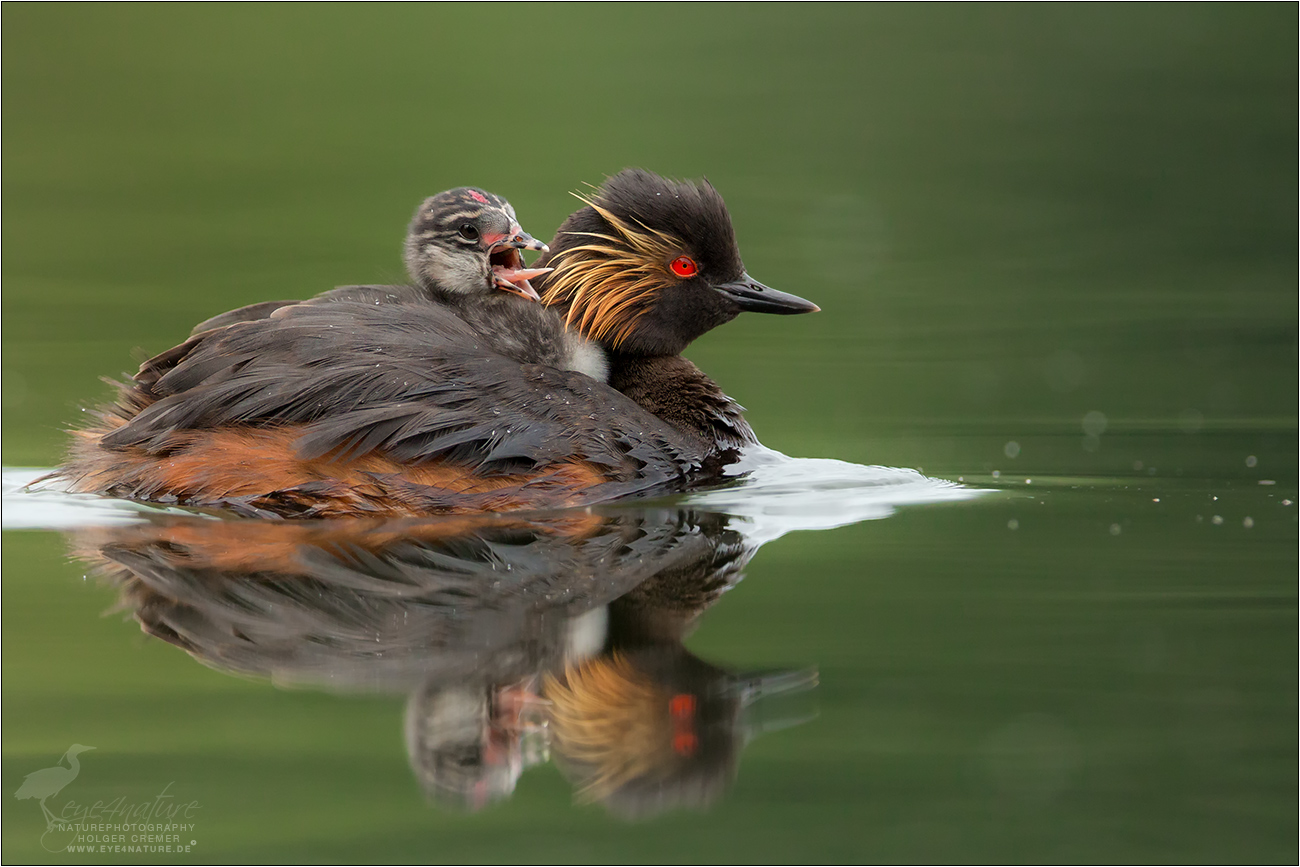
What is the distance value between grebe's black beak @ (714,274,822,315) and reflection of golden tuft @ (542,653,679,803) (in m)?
3.06

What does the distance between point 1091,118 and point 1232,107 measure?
1.16m

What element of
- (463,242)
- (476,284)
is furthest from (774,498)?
(463,242)

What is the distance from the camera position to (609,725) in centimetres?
333

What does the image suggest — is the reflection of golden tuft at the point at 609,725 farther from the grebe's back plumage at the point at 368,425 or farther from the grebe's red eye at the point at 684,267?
the grebe's red eye at the point at 684,267

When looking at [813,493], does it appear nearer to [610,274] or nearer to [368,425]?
[610,274]

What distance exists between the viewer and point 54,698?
11.6 feet

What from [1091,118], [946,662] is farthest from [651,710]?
[1091,118]

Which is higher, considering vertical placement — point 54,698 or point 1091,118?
point 1091,118

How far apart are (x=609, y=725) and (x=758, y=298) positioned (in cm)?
346

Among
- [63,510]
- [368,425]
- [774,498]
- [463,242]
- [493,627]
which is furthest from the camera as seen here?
[463,242]

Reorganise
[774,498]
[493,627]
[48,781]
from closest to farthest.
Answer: [48,781] → [493,627] → [774,498]

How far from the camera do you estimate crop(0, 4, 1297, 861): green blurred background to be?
121 inches

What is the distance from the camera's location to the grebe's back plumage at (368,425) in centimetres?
527

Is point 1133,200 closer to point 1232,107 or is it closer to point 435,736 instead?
point 1232,107
